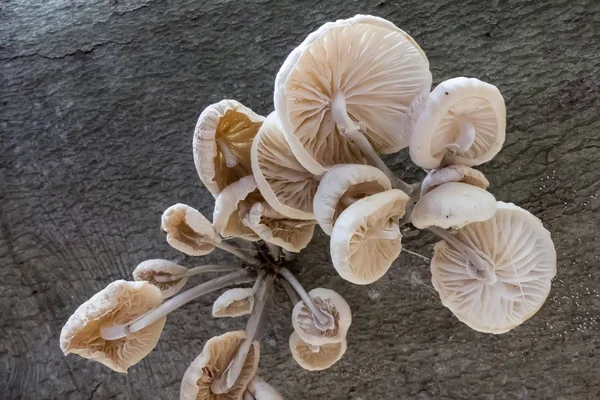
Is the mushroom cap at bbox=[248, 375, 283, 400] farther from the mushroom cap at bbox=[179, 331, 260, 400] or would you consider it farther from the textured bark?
the textured bark

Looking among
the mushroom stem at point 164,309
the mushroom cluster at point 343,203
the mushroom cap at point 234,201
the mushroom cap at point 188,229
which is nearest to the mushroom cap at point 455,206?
the mushroom cluster at point 343,203

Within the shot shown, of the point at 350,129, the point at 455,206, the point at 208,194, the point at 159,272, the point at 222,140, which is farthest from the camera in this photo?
the point at 208,194

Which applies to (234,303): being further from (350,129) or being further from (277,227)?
(350,129)

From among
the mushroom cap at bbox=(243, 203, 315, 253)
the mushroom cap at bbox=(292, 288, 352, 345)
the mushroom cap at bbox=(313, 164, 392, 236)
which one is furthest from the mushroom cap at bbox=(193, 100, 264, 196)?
the mushroom cap at bbox=(292, 288, 352, 345)

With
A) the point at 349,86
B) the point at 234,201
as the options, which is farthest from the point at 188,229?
the point at 349,86

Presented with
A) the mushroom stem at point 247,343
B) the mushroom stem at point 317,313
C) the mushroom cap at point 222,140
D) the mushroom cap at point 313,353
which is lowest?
the mushroom cap at point 313,353

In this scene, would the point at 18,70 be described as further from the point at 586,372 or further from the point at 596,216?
the point at 586,372

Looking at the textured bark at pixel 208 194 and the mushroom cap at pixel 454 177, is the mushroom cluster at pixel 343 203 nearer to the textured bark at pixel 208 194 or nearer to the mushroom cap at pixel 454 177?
the mushroom cap at pixel 454 177
